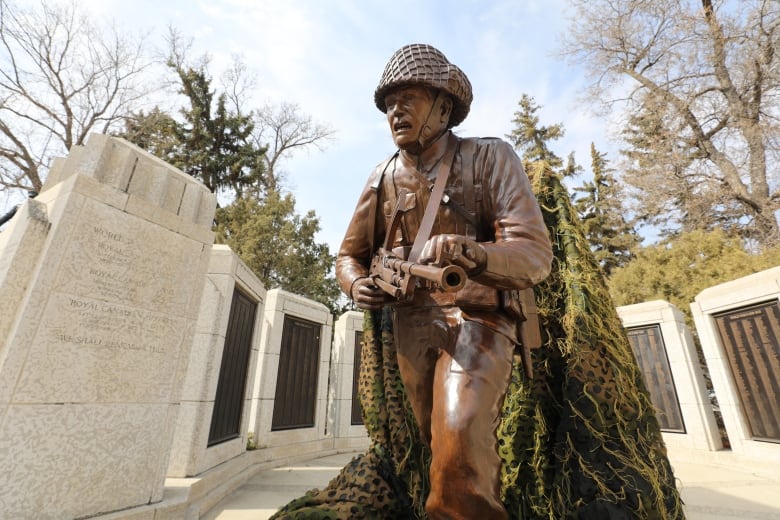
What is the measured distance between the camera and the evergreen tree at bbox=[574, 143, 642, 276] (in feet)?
71.0

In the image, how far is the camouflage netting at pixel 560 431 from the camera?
5.81 feet

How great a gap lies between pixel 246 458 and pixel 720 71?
1703 centimetres

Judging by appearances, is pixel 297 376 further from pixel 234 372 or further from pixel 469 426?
pixel 469 426

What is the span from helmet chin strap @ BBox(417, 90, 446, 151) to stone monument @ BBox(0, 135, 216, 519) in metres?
2.90

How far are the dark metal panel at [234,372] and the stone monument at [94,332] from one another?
1563 mm

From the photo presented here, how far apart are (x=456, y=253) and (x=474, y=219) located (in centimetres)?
54

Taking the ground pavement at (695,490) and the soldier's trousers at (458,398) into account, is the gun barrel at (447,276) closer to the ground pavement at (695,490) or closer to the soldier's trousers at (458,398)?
the soldier's trousers at (458,398)

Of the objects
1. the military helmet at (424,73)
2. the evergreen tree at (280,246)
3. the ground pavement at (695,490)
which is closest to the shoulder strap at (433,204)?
the military helmet at (424,73)

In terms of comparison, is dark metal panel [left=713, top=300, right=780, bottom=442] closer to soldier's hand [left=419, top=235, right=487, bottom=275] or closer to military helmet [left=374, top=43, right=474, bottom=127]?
military helmet [left=374, top=43, right=474, bottom=127]

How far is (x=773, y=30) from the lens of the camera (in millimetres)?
11672

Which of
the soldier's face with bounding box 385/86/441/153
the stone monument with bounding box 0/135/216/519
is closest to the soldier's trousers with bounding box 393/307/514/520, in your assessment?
the soldier's face with bounding box 385/86/441/153

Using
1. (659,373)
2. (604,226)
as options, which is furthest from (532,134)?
(659,373)

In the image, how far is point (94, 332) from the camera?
10.1ft

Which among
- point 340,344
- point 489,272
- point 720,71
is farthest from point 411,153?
point 720,71
